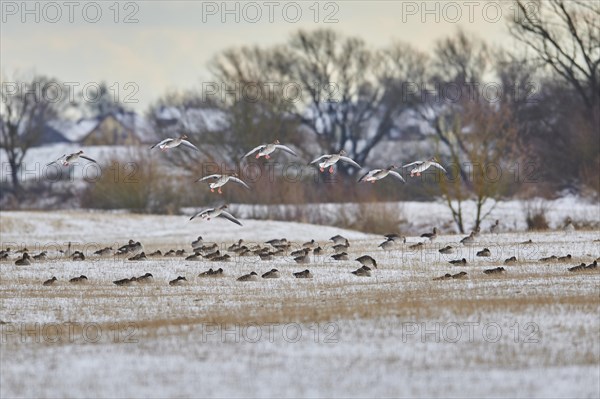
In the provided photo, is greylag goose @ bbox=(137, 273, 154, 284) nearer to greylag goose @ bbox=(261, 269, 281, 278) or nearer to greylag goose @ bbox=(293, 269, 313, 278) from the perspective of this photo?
greylag goose @ bbox=(261, 269, 281, 278)

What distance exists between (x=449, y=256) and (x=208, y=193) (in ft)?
117

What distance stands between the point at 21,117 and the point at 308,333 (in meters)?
77.0

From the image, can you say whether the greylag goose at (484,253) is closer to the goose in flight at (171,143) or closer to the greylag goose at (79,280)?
the goose in flight at (171,143)

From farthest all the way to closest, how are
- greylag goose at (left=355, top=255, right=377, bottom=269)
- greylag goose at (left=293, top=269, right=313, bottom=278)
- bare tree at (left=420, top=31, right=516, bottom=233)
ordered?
1. bare tree at (left=420, top=31, right=516, bottom=233)
2. greylag goose at (left=355, top=255, right=377, bottom=269)
3. greylag goose at (left=293, top=269, right=313, bottom=278)

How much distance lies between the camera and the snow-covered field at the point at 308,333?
15180 millimetres

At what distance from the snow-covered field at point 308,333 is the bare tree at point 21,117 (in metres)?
58.4

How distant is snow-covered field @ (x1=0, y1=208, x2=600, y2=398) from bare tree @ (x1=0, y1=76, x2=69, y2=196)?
58359 millimetres

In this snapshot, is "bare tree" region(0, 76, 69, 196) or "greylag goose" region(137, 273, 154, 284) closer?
"greylag goose" region(137, 273, 154, 284)

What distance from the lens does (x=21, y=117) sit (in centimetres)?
9138

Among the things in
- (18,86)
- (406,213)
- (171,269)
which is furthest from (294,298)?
(18,86)

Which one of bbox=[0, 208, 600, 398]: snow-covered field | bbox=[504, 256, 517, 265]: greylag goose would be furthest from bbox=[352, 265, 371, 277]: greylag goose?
bbox=[504, 256, 517, 265]: greylag goose

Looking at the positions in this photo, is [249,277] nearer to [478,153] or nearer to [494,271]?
[494,271]

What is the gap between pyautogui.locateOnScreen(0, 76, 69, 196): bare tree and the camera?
289ft

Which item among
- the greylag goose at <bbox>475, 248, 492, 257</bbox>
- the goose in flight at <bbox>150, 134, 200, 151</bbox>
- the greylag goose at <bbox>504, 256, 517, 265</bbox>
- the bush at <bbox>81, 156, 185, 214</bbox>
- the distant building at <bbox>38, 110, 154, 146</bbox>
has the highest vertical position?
the distant building at <bbox>38, 110, 154, 146</bbox>
